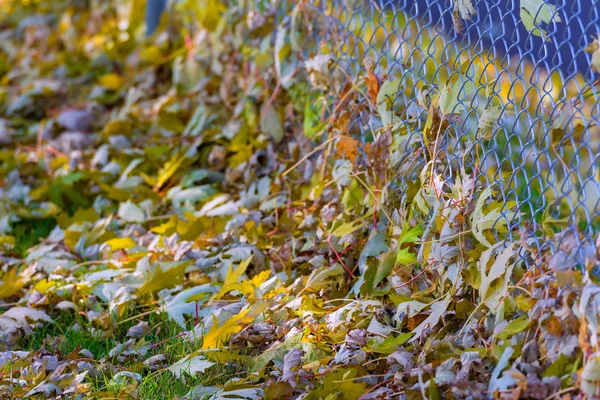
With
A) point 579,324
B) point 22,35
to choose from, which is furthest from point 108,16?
point 579,324

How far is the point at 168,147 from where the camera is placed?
3771 mm

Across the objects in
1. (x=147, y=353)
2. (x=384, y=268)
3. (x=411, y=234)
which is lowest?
(x=147, y=353)

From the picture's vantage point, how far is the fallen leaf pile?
1893 millimetres

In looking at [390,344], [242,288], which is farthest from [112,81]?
[390,344]

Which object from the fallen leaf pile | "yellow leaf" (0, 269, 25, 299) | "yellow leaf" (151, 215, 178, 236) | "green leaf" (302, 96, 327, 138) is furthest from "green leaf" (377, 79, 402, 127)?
"yellow leaf" (0, 269, 25, 299)

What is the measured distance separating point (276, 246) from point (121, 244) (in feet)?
1.96

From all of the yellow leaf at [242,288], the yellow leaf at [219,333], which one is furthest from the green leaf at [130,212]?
the yellow leaf at [219,333]

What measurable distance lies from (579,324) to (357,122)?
126 centimetres

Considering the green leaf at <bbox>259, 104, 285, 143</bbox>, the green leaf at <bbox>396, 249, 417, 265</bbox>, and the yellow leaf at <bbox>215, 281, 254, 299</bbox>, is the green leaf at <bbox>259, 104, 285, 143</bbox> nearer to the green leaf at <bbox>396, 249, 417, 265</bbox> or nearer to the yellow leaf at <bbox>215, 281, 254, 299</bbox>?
the yellow leaf at <bbox>215, 281, 254, 299</bbox>

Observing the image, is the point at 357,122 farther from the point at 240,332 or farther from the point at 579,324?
the point at 579,324

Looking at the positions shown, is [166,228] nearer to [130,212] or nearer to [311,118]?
[130,212]

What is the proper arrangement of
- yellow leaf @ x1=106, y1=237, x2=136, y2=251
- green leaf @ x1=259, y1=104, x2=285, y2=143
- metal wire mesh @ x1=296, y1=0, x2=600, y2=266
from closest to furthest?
metal wire mesh @ x1=296, y1=0, x2=600, y2=266
yellow leaf @ x1=106, y1=237, x2=136, y2=251
green leaf @ x1=259, y1=104, x2=285, y2=143

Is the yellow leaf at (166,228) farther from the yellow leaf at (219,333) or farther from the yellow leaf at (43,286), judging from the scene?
the yellow leaf at (219,333)

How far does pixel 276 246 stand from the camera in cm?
289
